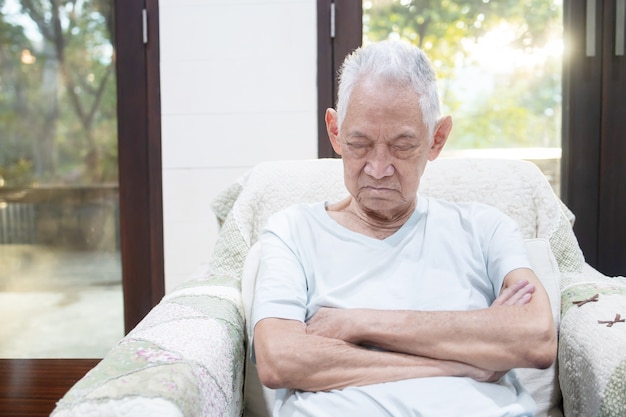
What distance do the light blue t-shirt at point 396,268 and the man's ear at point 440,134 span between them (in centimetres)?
12

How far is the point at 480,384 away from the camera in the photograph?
1.14m

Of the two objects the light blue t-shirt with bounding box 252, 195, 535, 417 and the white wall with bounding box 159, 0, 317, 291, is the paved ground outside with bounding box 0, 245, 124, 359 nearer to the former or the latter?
the white wall with bounding box 159, 0, 317, 291

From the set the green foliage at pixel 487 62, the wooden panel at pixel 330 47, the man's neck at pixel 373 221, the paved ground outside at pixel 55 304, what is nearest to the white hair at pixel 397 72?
the man's neck at pixel 373 221

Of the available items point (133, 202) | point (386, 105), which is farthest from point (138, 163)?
point (386, 105)

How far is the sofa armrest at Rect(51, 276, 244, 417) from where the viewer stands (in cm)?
85

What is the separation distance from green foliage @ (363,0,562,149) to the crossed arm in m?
1.25

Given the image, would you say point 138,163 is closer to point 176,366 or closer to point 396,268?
point 396,268

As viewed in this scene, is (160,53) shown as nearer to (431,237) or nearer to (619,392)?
(431,237)

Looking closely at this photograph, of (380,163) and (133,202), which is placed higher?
(380,163)

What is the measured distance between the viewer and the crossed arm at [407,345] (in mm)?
1106

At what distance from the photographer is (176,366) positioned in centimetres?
97

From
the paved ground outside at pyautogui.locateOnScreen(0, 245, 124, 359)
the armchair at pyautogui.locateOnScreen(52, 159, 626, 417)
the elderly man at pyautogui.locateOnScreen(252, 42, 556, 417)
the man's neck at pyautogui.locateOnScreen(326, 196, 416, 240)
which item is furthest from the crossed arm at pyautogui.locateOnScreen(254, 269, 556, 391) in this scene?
the paved ground outside at pyautogui.locateOnScreen(0, 245, 124, 359)

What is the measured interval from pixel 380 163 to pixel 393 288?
254 millimetres

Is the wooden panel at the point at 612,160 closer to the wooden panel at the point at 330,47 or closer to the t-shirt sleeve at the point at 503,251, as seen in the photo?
the wooden panel at the point at 330,47
